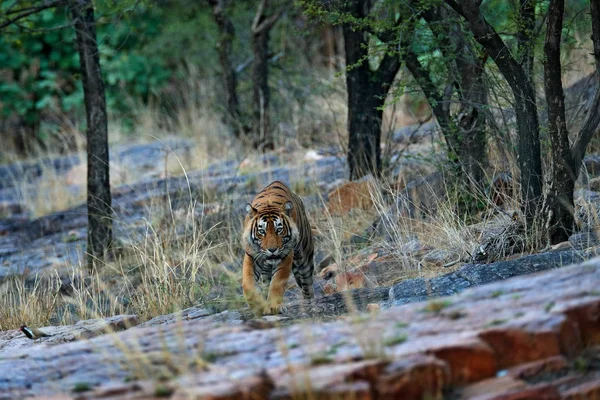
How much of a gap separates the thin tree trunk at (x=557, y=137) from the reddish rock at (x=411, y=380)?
3405 millimetres

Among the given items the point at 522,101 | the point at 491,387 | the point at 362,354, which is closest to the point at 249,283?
the point at 522,101

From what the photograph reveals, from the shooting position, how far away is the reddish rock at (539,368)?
13.2 ft

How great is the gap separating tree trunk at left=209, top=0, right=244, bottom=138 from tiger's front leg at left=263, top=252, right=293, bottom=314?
650cm

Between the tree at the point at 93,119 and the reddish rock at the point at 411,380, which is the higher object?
the tree at the point at 93,119

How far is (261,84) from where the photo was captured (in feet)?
47.1

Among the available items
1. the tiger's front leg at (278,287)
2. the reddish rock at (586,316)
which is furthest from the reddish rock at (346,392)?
the tiger's front leg at (278,287)

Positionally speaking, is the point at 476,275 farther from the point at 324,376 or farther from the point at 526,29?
the point at 324,376

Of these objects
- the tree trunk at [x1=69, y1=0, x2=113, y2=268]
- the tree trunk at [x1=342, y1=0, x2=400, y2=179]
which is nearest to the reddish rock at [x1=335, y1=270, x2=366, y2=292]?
the tree trunk at [x1=342, y1=0, x2=400, y2=179]

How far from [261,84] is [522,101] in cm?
765

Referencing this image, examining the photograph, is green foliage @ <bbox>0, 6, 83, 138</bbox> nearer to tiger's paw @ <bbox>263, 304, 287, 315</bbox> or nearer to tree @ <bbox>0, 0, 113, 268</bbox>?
tree @ <bbox>0, 0, 113, 268</bbox>

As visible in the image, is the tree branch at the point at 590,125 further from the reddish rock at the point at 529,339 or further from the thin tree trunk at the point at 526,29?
the reddish rock at the point at 529,339

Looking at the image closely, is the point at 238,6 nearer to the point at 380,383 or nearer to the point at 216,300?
the point at 216,300

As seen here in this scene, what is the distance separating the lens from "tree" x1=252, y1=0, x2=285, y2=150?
1399 cm

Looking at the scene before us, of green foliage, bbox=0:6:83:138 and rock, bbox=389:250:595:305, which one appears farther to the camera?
green foliage, bbox=0:6:83:138
